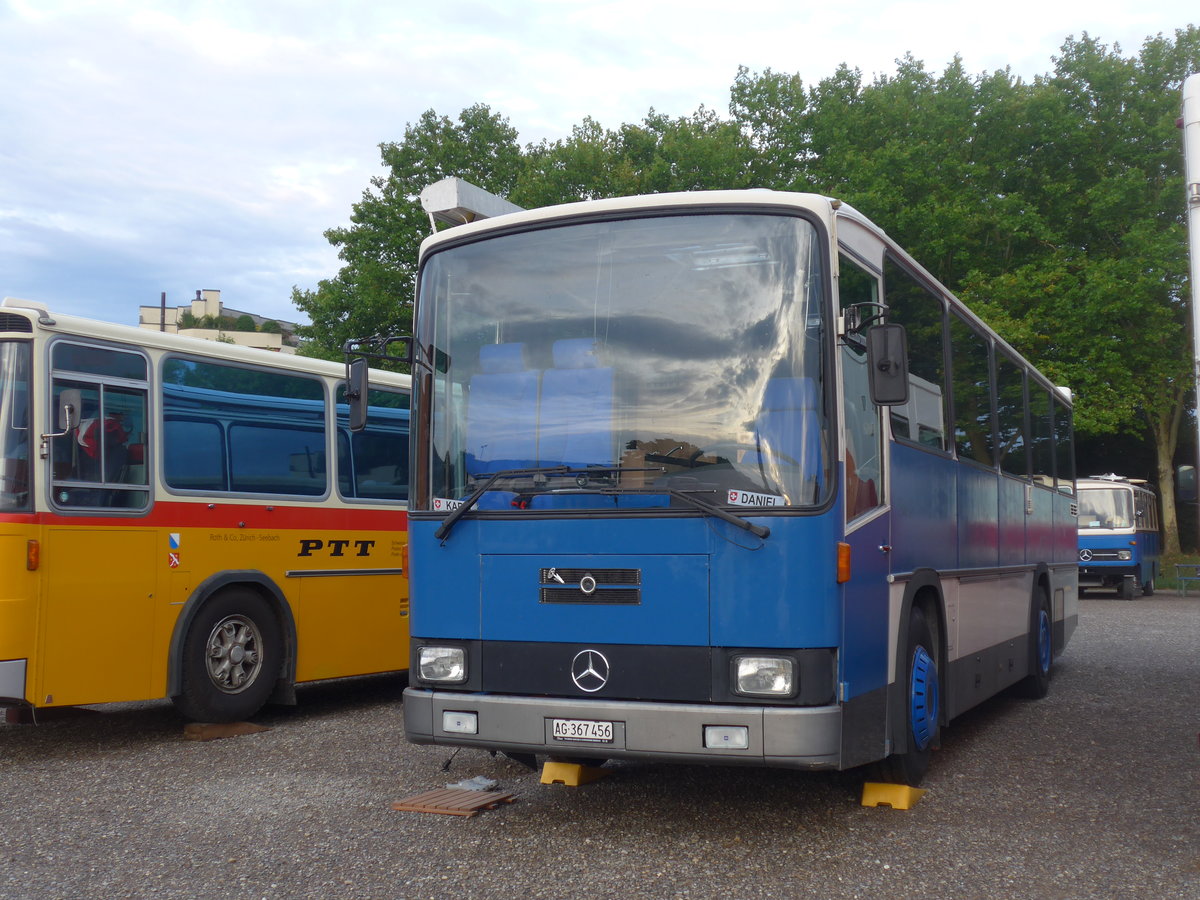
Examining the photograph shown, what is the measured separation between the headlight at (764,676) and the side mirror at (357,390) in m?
2.59

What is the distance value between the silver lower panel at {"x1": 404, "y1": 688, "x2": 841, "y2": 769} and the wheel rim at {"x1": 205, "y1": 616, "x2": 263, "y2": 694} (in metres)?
3.59

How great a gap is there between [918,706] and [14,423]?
18.9 ft

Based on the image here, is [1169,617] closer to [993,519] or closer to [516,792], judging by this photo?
[993,519]

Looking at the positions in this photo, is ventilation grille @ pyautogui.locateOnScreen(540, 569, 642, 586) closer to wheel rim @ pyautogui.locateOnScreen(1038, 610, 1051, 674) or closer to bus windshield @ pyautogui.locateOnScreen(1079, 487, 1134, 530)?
wheel rim @ pyautogui.locateOnScreen(1038, 610, 1051, 674)

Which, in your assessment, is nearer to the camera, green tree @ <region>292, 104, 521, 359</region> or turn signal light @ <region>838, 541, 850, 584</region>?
turn signal light @ <region>838, 541, 850, 584</region>

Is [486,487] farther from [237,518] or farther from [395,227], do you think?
[395,227]

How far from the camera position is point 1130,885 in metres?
5.00

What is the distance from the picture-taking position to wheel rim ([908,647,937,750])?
21.7 feet

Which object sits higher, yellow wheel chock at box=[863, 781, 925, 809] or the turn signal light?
the turn signal light

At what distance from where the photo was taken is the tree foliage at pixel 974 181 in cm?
3103

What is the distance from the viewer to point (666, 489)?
5.57m

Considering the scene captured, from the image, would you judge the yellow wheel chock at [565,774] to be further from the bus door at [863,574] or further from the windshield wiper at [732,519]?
the windshield wiper at [732,519]

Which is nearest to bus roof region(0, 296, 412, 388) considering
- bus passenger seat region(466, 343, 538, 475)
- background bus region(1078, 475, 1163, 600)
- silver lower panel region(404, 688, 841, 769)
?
bus passenger seat region(466, 343, 538, 475)

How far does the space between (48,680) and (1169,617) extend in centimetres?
1857
